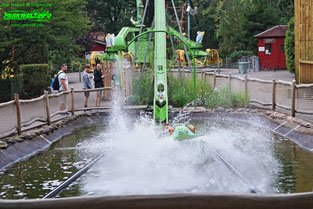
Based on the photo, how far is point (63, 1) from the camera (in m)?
23.2

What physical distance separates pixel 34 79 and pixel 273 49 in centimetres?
2855

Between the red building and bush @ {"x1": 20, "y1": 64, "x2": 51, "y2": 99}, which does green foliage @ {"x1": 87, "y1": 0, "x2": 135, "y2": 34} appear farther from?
bush @ {"x1": 20, "y1": 64, "x2": 51, "y2": 99}

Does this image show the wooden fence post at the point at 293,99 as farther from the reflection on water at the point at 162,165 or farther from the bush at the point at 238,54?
the bush at the point at 238,54

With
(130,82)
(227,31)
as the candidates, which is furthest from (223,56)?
(130,82)

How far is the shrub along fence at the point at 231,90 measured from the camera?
14466 mm

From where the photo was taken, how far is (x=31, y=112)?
15.9 m

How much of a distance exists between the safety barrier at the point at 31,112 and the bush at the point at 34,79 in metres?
6.52

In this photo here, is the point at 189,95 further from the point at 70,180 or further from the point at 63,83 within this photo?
the point at 70,180

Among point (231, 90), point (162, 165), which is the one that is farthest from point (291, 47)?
point (162, 165)

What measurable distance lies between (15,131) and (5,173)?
305cm

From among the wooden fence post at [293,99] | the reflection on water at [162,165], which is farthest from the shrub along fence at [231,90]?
the reflection on water at [162,165]

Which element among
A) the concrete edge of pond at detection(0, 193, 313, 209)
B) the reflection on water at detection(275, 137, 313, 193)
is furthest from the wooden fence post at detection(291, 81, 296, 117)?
the concrete edge of pond at detection(0, 193, 313, 209)

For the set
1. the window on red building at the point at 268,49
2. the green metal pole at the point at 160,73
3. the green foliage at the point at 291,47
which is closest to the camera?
the green metal pole at the point at 160,73
